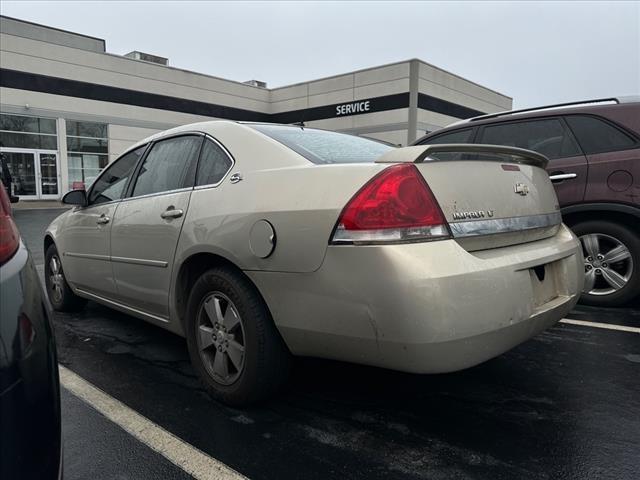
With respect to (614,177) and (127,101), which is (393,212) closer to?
(614,177)

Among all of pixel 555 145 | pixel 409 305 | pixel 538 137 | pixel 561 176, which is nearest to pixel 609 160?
pixel 561 176

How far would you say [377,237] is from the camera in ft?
6.64

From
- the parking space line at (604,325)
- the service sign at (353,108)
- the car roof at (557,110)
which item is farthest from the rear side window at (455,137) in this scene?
the service sign at (353,108)

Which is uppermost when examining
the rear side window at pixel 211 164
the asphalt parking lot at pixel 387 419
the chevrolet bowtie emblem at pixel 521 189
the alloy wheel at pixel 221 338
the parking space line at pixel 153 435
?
the rear side window at pixel 211 164

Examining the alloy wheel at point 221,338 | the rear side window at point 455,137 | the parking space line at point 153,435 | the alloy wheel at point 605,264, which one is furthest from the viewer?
the rear side window at point 455,137

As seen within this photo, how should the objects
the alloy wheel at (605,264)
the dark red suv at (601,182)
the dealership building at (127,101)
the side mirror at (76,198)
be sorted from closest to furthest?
the side mirror at (76,198) < the dark red suv at (601,182) < the alloy wheel at (605,264) < the dealership building at (127,101)

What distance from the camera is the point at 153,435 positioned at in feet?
7.73

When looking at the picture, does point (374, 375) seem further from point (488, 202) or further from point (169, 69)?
point (169, 69)

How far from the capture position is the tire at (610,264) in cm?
426

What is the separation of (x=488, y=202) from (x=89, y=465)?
84.4 inches

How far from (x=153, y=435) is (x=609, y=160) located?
4083 mm

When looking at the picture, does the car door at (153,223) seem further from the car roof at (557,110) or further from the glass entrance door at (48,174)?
the glass entrance door at (48,174)

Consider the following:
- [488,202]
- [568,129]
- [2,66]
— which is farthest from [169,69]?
[488,202]

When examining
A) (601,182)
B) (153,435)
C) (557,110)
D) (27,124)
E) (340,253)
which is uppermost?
(27,124)
